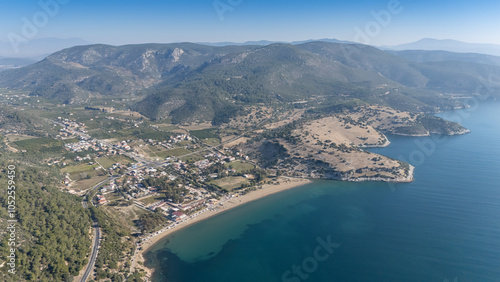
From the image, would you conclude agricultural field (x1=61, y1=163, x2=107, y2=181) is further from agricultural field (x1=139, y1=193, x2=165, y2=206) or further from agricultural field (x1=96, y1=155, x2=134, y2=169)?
agricultural field (x1=139, y1=193, x2=165, y2=206)

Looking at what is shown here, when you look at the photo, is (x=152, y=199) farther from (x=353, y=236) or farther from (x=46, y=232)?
(x=353, y=236)

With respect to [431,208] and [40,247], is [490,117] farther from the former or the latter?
[40,247]

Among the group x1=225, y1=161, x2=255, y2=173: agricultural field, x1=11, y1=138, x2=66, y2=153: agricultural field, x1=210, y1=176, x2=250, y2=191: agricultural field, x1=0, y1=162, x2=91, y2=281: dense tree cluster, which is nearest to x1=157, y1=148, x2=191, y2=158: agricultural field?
x1=225, y1=161, x2=255, y2=173: agricultural field

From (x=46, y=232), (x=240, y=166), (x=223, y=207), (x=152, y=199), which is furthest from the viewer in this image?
(x=240, y=166)

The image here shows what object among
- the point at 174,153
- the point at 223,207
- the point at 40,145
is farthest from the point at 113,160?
the point at 223,207

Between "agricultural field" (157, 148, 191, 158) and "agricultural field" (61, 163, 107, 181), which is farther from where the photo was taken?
"agricultural field" (157, 148, 191, 158)
